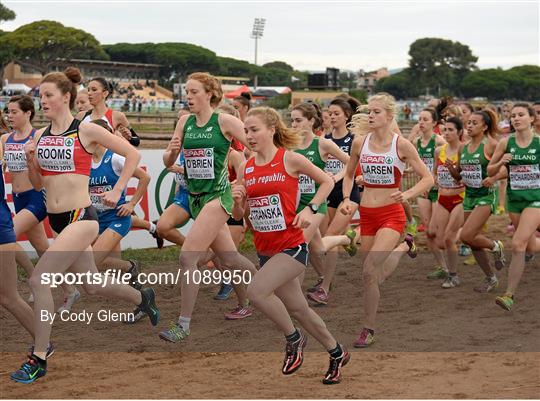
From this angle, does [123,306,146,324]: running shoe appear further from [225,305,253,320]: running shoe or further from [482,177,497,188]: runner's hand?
[482,177,497,188]: runner's hand

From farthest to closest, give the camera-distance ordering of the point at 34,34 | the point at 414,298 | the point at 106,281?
the point at 34,34, the point at 414,298, the point at 106,281

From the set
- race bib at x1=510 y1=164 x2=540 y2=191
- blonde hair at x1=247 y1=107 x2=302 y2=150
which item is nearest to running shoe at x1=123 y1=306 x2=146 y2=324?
blonde hair at x1=247 y1=107 x2=302 y2=150

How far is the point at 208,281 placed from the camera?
10695 millimetres

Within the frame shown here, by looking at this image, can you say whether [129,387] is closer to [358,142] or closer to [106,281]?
[106,281]

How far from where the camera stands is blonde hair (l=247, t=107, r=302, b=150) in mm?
6426

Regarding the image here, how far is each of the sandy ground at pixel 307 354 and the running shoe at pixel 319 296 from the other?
0.38 feet

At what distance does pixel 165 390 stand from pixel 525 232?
4.51 metres

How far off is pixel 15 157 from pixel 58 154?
107 inches

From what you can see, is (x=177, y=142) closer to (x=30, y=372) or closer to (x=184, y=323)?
(x=184, y=323)

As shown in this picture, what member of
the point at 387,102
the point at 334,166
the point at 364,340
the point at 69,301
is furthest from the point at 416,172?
the point at 69,301

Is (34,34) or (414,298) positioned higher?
(34,34)

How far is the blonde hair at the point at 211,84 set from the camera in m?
7.65

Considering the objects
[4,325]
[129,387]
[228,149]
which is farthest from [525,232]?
[4,325]

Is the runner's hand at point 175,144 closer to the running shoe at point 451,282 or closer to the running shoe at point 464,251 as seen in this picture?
the running shoe at point 451,282
